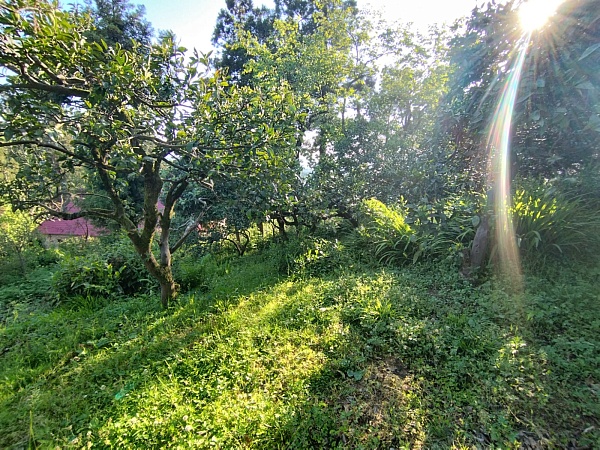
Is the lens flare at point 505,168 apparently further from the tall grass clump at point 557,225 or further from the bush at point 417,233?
the bush at point 417,233

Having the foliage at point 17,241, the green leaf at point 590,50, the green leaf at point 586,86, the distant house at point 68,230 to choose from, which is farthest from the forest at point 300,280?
the distant house at point 68,230

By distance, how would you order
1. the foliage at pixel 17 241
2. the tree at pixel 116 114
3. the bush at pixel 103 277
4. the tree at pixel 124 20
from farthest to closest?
1. the tree at pixel 124 20
2. the foliage at pixel 17 241
3. the bush at pixel 103 277
4. the tree at pixel 116 114

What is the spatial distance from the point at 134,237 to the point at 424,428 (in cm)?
315

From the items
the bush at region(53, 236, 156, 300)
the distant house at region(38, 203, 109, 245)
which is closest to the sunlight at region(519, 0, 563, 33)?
the bush at region(53, 236, 156, 300)

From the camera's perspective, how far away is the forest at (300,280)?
1633 mm

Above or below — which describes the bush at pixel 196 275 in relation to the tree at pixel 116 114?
below

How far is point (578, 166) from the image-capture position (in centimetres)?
323

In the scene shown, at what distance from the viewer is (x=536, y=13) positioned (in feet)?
6.55

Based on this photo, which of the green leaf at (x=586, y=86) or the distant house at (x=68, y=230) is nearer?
the green leaf at (x=586, y=86)

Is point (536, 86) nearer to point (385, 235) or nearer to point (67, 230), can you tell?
point (385, 235)

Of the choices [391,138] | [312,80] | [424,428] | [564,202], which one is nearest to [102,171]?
[424,428]

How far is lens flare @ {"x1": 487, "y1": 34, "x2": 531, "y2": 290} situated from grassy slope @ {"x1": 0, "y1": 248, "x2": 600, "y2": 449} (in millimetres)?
375

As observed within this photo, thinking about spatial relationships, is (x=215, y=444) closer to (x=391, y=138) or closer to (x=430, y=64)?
(x=391, y=138)

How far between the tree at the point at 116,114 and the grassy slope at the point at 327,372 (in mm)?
1273
